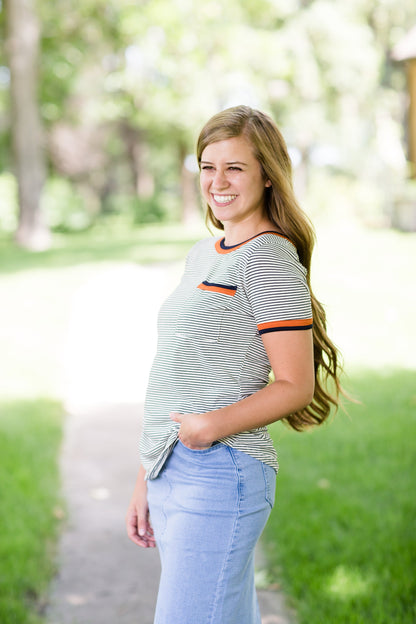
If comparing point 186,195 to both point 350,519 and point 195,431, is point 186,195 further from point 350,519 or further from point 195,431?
point 195,431

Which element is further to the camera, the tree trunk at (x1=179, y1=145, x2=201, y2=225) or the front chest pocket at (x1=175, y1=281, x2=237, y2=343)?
the tree trunk at (x1=179, y1=145, x2=201, y2=225)

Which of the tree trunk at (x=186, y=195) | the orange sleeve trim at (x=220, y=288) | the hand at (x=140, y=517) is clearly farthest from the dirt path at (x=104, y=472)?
the tree trunk at (x=186, y=195)

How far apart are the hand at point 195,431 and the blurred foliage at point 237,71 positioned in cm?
2074

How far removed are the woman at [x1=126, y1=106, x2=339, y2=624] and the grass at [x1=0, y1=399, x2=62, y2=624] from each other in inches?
67.6

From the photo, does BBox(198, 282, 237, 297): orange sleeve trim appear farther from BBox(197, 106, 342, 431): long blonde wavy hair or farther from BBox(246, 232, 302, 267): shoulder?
BBox(197, 106, 342, 431): long blonde wavy hair

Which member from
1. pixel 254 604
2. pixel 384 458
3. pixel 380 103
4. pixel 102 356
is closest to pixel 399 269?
pixel 102 356

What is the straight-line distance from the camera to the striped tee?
1791 mm

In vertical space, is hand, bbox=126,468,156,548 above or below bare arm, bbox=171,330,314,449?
below

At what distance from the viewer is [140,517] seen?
7.54 feet

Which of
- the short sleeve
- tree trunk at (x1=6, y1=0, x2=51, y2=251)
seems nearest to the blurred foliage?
tree trunk at (x1=6, y1=0, x2=51, y2=251)

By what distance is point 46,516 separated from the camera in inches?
169

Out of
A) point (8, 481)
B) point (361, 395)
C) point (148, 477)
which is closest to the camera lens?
point (148, 477)

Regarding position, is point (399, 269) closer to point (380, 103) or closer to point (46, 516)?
point (46, 516)

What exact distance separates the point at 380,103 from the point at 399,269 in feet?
58.8
